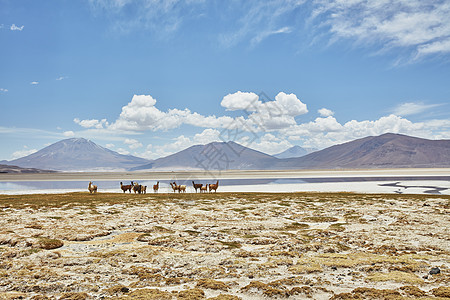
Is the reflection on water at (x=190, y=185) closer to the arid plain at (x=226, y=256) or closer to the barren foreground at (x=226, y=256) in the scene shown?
the barren foreground at (x=226, y=256)

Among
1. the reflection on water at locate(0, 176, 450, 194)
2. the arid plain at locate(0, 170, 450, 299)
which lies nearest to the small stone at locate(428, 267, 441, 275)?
the arid plain at locate(0, 170, 450, 299)

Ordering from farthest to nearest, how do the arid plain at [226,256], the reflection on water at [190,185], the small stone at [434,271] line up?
1. the reflection on water at [190,185]
2. the small stone at [434,271]
3. the arid plain at [226,256]

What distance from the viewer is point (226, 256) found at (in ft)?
40.9

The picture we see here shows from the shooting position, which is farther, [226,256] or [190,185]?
[190,185]

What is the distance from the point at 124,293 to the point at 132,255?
380 centimetres

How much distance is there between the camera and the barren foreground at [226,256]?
899 centimetres

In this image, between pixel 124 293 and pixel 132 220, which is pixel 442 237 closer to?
pixel 124 293

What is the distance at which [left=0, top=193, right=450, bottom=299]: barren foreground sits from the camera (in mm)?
8992

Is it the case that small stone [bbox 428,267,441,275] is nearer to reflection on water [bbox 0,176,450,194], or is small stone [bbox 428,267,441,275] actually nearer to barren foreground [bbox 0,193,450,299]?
barren foreground [bbox 0,193,450,299]

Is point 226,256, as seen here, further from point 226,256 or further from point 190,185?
point 190,185

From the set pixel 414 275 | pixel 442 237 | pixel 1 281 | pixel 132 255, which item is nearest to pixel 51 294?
pixel 1 281

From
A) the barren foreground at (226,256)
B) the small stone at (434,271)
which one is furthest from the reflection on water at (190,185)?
the small stone at (434,271)

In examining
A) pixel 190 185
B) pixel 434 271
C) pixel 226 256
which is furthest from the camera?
pixel 190 185

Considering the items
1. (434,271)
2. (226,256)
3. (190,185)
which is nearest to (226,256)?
(226,256)
